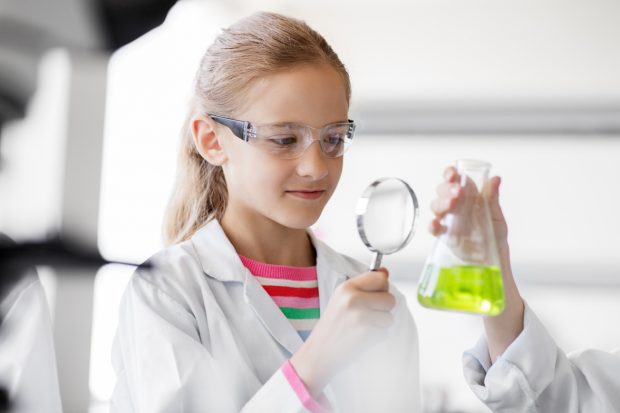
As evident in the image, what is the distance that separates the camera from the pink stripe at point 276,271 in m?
0.98

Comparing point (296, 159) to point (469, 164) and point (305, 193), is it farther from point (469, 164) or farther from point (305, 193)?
point (469, 164)

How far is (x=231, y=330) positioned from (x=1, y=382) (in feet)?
2.18

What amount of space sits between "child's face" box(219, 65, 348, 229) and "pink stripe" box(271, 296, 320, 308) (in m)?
0.13

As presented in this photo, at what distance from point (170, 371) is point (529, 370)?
1.40ft

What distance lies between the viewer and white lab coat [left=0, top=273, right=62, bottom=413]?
0.69 ft

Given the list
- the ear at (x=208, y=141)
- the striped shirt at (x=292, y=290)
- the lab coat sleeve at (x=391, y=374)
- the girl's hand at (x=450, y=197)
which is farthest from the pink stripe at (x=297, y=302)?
the girl's hand at (x=450, y=197)

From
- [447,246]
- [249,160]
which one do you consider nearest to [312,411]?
[447,246]

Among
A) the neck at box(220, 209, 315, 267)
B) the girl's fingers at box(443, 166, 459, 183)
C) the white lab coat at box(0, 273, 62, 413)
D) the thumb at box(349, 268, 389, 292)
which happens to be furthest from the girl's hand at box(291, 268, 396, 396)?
the white lab coat at box(0, 273, 62, 413)

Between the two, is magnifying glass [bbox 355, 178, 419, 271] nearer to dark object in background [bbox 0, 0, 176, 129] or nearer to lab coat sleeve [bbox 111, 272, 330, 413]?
lab coat sleeve [bbox 111, 272, 330, 413]

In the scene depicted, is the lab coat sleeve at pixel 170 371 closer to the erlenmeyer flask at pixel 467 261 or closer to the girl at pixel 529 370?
the erlenmeyer flask at pixel 467 261

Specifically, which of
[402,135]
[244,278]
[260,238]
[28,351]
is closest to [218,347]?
[244,278]

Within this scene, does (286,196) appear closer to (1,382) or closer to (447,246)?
(447,246)

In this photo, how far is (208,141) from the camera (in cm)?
98

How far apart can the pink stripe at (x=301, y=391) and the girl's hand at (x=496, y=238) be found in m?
0.20
